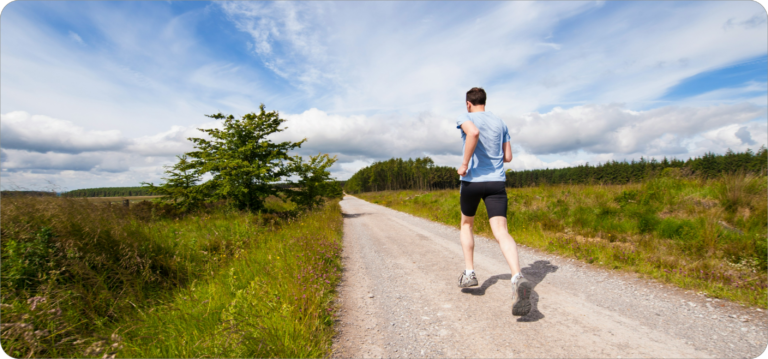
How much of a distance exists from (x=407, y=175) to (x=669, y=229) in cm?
Answer: 8812

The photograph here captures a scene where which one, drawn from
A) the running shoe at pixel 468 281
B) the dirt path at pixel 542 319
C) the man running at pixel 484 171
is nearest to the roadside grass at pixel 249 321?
the dirt path at pixel 542 319

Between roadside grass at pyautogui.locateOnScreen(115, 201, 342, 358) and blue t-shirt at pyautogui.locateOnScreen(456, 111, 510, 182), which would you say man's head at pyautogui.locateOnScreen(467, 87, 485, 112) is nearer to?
blue t-shirt at pyautogui.locateOnScreen(456, 111, 510, 182)

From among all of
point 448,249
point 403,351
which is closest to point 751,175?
point 448,249

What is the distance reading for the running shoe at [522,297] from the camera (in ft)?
9.15

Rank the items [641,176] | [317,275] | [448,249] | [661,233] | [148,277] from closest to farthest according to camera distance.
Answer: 1. [317,275]
2. [148,277]
3. [661,233]
4. [448,249]
5. [641,176]

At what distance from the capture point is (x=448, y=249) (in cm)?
642

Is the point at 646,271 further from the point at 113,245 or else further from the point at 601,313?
the point at 113,245

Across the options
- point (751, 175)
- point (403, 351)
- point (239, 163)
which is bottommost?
point (403, 351)

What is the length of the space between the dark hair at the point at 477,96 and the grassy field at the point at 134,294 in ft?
9.71

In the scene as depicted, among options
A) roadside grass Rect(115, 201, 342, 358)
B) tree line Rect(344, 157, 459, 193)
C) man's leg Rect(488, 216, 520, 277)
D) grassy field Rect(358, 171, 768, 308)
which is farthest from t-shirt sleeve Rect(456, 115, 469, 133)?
tree line Rect(344, 157, 459, 193)

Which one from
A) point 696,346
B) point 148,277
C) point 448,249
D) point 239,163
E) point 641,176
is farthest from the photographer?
point 239,163

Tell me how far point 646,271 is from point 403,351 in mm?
4108

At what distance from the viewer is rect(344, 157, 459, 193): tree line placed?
90125 mm

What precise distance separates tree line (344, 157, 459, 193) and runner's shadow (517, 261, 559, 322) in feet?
264
